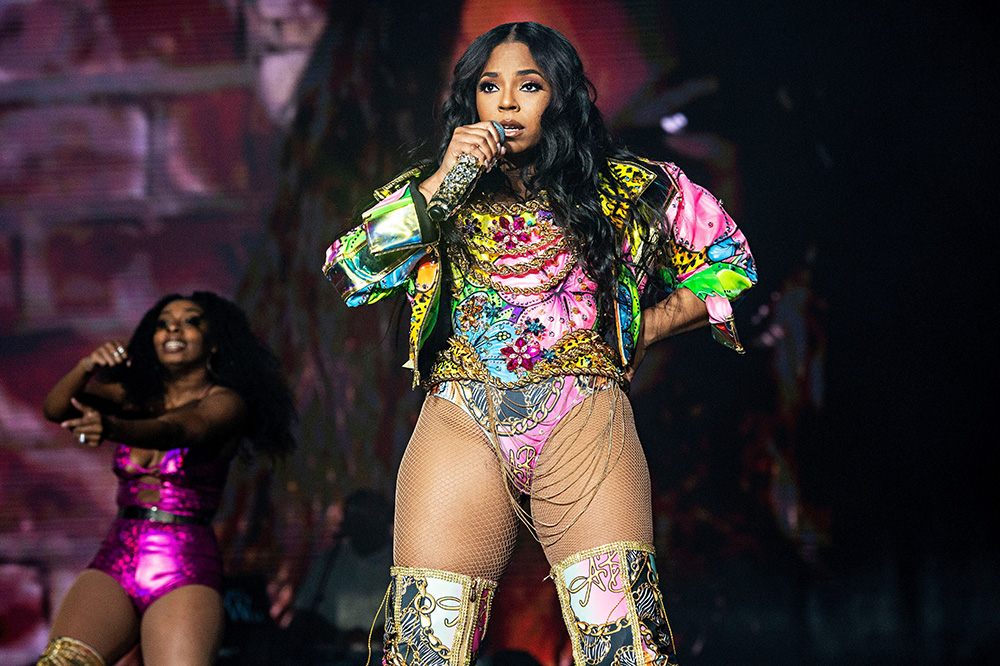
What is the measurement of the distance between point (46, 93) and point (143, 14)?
22.0 inches

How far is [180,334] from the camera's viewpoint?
3.50 m

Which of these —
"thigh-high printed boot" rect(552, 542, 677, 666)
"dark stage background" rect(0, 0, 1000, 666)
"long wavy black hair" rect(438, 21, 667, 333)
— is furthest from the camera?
"dark stage background" rect(0, 0, 1000, 666)

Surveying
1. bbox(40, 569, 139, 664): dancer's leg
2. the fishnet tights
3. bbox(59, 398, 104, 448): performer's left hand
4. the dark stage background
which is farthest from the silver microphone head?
the dark stage background

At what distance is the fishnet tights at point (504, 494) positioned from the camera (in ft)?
6.09

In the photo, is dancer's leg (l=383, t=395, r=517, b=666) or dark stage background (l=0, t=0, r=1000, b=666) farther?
dark stage background (l=0, t=0, r=1000, b=666)

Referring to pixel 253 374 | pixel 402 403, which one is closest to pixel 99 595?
pixel 253 374

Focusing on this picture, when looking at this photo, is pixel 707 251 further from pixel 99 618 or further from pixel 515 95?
pixel 99 618

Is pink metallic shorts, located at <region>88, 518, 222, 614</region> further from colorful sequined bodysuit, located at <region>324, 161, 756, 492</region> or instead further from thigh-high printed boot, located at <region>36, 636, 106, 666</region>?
colorful sequined bodysuit, located at <region>324, 161, 756, 492</region>

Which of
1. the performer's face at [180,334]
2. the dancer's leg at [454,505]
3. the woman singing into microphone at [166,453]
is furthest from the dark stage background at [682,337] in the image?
the dancer's leg at [454,505]

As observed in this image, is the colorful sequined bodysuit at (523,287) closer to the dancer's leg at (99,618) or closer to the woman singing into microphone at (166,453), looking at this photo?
the woman singing into microphone at (166,453)

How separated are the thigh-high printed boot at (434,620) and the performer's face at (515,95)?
85cm

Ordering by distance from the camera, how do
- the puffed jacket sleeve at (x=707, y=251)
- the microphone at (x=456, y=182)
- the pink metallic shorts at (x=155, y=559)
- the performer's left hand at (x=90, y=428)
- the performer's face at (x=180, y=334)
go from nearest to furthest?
the microphone at (x=456, y=182), the puffed jacket sleeve at (x=707, y=251), the performer's left hand at (x=90, y=428), the pink metallic shorts at (x=155, y=559), the performer's face at (x=180, y=334)

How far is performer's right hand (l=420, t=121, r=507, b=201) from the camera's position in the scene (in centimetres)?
188

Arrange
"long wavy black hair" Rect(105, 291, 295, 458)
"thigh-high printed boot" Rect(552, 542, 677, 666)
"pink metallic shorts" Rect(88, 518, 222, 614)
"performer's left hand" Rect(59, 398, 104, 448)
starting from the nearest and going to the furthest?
1. "thigh-high printed boot" Rect(552, 542, 677, 666)
2. "performer's left hand" Rect(59, 398, 104, 448)
3. "pink metallic shorts" Rect(88, 518, 222, 614)
4. "long wavy black hair" Rect(105, 291, 295, 458)
